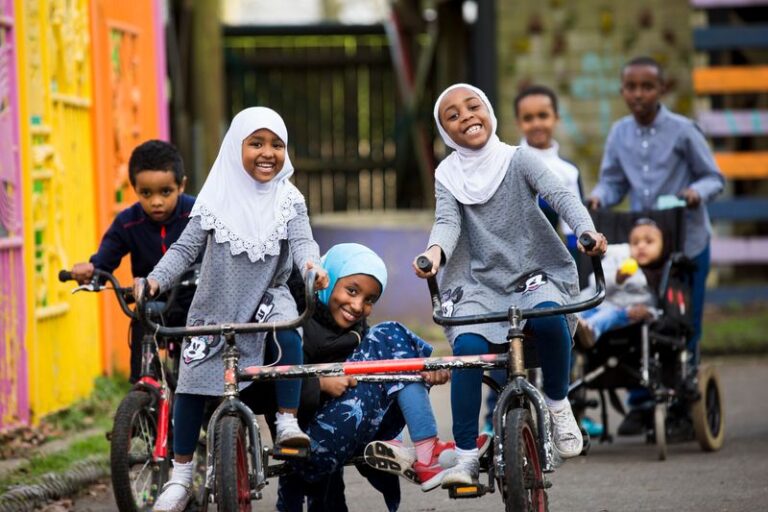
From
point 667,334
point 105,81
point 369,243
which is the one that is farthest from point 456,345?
point 369,243

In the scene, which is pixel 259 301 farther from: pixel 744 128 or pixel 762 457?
pixel 744 128

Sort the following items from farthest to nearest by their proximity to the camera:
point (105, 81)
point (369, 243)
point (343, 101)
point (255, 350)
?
point (343, 101) → point (369, 243) → point (105, 81) → point (255, 350)

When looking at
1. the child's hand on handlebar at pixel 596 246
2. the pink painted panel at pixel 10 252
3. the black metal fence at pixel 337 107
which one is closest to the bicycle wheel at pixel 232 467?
the child's hand on handlebar at pixel 596 246

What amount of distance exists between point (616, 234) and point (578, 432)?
2817 mm

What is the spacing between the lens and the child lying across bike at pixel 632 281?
8883mm

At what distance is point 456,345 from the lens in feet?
21.1

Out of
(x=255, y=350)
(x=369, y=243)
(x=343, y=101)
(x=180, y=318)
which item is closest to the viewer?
(x=255, y=350)

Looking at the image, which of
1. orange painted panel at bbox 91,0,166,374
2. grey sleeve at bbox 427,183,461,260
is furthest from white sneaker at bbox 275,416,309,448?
orange painted panel at bbox 91,0,166,374

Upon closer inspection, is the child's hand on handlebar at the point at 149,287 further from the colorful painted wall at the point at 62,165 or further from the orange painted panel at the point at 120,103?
the orange painted panel at the point at 120,103

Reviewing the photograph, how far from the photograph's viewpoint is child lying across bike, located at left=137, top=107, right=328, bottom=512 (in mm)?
6422

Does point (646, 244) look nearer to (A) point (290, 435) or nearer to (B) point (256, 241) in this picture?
(B) point (256, 241)

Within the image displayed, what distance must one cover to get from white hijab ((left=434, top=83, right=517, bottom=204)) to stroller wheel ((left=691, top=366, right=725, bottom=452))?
2815mm

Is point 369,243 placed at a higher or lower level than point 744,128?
lower

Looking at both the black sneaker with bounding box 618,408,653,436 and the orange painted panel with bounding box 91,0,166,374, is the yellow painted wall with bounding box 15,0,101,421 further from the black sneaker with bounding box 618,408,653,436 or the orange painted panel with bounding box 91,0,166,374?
the black sneaker with bounding box 618,408,653,436
